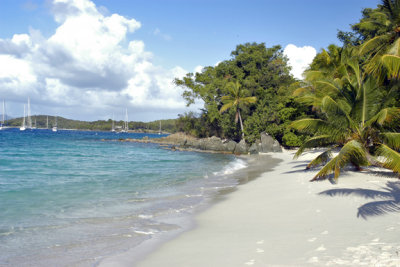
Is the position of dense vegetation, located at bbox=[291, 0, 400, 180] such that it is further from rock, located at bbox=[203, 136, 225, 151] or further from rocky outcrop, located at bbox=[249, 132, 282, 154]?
rock, located at bbox=[203, 136, 225, 151]

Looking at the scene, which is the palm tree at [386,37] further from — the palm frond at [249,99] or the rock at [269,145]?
the palm frond at [249,99]

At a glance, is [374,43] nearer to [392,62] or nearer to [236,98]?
[392,62]

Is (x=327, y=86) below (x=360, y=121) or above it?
above

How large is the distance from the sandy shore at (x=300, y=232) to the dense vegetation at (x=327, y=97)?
2.04 metres

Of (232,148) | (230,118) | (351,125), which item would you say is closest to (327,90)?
(351,125)

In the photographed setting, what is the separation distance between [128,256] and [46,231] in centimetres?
279

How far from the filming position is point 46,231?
680 centimetres

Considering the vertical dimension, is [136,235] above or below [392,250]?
below

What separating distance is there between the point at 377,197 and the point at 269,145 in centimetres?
2738

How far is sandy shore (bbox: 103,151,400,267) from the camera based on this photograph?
14.2 ft

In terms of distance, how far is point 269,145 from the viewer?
114ft

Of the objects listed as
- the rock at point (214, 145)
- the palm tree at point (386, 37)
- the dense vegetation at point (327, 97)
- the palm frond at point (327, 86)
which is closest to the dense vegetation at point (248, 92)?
the dense vegetation at point (327, 97)

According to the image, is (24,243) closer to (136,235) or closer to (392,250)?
(136,235)

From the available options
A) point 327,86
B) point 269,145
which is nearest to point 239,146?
point 269,145
